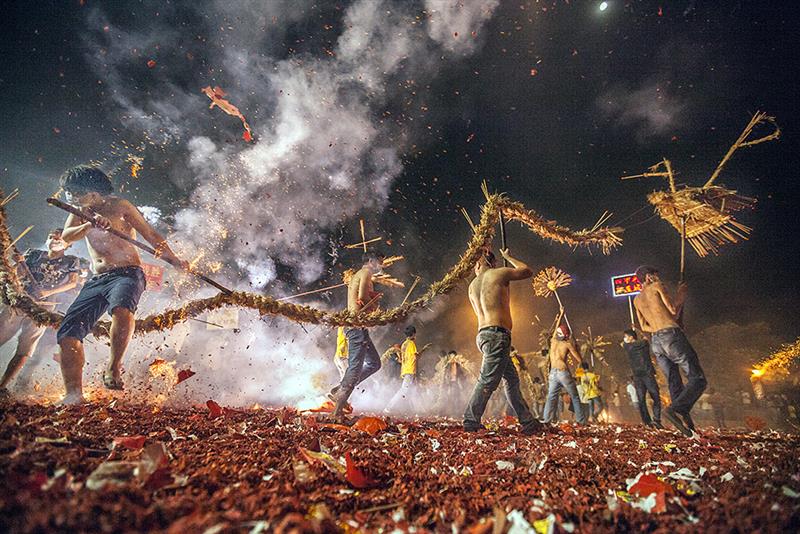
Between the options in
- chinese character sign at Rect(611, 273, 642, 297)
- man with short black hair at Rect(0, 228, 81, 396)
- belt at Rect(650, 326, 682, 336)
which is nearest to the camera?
belt at Rect(650, 326, 682, 336)

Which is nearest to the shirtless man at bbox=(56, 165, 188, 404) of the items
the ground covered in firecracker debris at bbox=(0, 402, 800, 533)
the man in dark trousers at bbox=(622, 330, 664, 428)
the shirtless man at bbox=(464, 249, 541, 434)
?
the ground covered in firecracker debris at bbox=(0, 402, 800, 533)

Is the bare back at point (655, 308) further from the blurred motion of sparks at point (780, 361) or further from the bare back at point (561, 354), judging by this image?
the blurred motion of sparks at point (780, 361)

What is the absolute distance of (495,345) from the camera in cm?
469

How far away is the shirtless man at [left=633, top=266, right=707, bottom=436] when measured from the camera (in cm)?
536

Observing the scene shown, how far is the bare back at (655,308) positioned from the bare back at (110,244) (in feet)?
28.5

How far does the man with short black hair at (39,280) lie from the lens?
19.8 feet

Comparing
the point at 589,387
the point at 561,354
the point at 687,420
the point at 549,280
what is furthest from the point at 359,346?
the point at 589,387

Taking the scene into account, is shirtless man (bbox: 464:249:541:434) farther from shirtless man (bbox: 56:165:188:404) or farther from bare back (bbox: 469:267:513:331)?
shirtless man (bbox: 56:165:188:404)

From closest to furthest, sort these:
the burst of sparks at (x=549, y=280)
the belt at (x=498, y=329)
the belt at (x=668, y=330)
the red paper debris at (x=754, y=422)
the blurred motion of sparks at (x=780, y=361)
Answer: the belt at (x=498, y=329), the belt at (x=668, y=330), the burst of sparks at (x=549, y=280), the red paper debris at (x=754, y=422), the blurred motion of sparks at (x=780, y=361)

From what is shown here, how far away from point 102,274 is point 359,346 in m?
3.72

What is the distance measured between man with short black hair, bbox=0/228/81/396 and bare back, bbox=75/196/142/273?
8.57 feet

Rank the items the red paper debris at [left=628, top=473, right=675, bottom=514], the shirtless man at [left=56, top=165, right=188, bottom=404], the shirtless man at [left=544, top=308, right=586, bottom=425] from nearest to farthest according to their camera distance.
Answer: the red paper debris at [left=628, top=473, right=675, bottom=514] → the shirtless man at [left=56, top=165, right=188, bottom=404] → the shirtless man at [left=544, top=308, right=586, bottom=425]

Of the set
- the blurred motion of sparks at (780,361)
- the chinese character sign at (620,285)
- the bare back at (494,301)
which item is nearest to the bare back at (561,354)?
the bare back at (494,301)

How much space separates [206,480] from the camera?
5.30 feet
